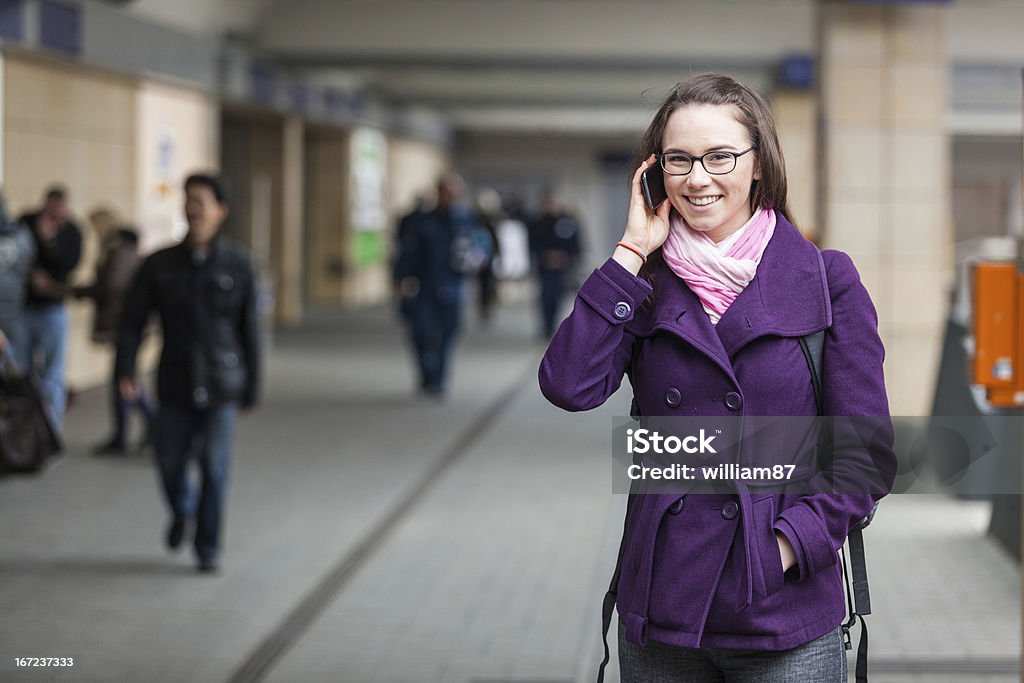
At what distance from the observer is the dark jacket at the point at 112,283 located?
10008mm

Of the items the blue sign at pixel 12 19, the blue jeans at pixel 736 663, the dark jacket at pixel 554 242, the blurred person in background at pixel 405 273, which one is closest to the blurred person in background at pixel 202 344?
the blue jeans at pixel 736 663

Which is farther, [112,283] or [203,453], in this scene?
[112,283]

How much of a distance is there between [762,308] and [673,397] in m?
0.19

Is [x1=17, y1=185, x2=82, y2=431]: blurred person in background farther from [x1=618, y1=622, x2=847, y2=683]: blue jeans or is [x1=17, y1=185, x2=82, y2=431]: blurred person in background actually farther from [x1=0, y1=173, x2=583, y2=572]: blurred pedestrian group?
[x1=618, y1=622, x2=847, y2=683]: blue jeans

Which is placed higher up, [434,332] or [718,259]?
[718,259]

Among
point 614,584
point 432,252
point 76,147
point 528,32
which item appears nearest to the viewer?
point 614,584

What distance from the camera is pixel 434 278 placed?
1345 centimetres

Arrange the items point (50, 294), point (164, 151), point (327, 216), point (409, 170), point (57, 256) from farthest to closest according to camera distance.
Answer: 1. point (409, 170)
2. point (327, 216)
3. point (164, 151)
4. point (57, 256)
5. point (50, 294)

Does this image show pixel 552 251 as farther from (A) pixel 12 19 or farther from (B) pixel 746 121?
(B) pixel 746 121

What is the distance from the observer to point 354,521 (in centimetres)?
800

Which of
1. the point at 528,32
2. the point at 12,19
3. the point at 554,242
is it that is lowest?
the point at 554,242

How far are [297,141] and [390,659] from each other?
747 inches

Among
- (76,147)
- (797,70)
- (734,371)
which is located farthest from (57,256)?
(797,70)

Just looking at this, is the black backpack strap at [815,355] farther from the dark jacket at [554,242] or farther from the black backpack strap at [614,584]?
the dark jacket at [554,242]
